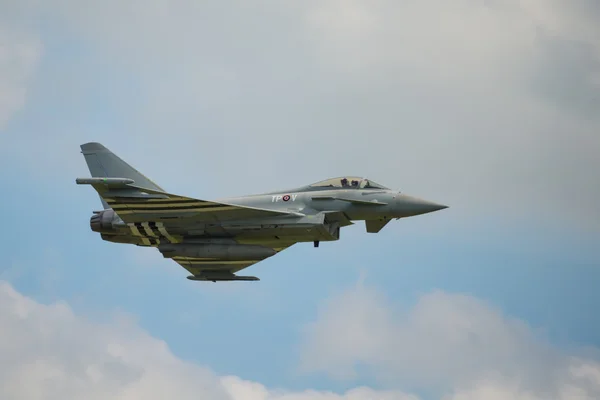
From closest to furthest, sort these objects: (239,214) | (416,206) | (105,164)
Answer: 1. (416,206)
2. (239,214)
3. (105,164)

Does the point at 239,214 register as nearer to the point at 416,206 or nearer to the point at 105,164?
the point at 105,164

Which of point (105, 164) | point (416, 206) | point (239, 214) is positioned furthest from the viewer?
point (105, 164)

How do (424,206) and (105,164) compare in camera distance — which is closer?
(424,206)

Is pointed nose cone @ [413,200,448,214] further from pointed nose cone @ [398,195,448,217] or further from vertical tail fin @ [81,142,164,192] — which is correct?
vertical tail fin @ [81,142,164,192]

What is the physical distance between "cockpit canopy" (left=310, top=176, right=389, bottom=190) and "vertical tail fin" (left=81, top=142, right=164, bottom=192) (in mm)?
7570

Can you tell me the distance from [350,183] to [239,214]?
4.44 metres

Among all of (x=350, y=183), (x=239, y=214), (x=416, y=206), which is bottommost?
(x=239, y=214)

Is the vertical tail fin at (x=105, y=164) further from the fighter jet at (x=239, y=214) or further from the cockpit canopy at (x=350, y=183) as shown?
the cockpit canopy at (x=350, y=183)

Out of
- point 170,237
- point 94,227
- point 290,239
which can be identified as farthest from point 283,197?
point 94,227

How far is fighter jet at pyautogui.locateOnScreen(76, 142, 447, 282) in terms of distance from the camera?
43188 millimetres

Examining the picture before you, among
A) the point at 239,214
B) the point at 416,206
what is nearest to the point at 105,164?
the point at 239,214

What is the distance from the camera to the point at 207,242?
45.2m

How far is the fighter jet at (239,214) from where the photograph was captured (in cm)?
4319

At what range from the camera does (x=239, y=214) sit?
143ft
